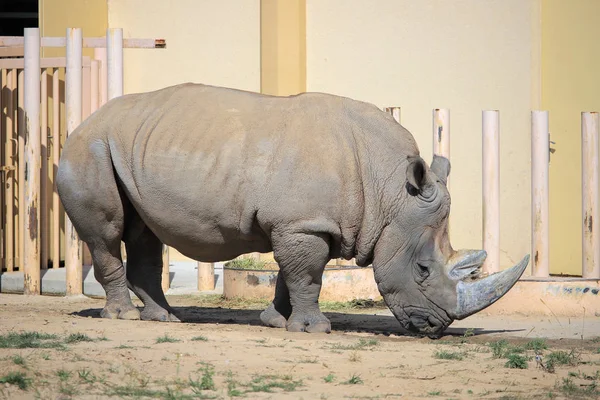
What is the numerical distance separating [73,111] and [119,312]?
2886 millimetres

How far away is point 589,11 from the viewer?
14867 mm

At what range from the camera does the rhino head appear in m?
9.27

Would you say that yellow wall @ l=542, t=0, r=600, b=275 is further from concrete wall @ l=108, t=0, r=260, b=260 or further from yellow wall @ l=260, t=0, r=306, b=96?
concrete wall @ l=108, t=0, r=260, b=260

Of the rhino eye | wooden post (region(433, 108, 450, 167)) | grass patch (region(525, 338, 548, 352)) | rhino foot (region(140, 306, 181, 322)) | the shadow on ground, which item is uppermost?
wooden post (region(433, 108, 450, 167))

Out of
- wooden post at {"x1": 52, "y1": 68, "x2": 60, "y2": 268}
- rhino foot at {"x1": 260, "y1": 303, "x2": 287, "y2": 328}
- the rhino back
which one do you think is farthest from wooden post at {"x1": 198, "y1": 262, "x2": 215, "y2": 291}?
rhino foot at {"x1": 260, "y1": 303, "x2": 287, "y2": 328}

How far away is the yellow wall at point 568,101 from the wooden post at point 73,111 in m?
5.97

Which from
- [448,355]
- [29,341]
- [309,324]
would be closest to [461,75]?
[309,324]

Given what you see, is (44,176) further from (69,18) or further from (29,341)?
(29,341)

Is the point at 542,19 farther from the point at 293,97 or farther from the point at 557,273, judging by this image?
the point at 293,97

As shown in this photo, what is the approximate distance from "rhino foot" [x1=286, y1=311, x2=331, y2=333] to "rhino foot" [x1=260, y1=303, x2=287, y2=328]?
31cm

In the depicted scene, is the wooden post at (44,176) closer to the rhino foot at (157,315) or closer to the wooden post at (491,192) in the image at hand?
the rhino foot at (157,315)

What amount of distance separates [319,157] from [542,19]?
6.99 meters

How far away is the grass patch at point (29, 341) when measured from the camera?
25.9ft

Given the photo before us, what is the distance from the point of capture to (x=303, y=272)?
369 inches
